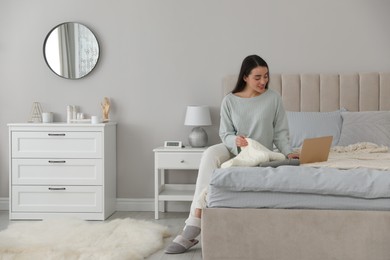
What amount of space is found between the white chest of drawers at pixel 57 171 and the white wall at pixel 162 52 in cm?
48

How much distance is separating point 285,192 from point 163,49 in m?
2.73

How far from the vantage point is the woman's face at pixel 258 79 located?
3.47 m

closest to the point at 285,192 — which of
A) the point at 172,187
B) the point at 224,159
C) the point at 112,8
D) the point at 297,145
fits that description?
the point at 224,159

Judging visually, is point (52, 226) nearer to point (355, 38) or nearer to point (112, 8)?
point (112, 8)

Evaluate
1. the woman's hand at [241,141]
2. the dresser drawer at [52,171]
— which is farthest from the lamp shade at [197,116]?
the woman's hand at [241,141]

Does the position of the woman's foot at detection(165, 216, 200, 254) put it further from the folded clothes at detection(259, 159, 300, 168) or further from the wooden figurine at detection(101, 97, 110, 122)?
the wooden figurine at detection(101, 97, 110, 122)

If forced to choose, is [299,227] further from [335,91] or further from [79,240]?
[335,91]

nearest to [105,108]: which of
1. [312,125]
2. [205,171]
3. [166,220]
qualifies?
[166,220]

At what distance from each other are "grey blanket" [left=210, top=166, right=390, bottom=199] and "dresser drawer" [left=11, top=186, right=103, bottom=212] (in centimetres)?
224

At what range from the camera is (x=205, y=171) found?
3.24m

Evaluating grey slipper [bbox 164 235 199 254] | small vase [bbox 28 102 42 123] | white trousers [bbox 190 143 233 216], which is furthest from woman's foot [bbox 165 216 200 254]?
small vase [bbox 28 102 42 123]

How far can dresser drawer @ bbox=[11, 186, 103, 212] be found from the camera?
4.57 metres

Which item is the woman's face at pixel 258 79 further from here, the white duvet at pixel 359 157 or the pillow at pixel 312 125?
the pillow at pixel 312 125

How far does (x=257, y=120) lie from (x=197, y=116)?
1267mm
